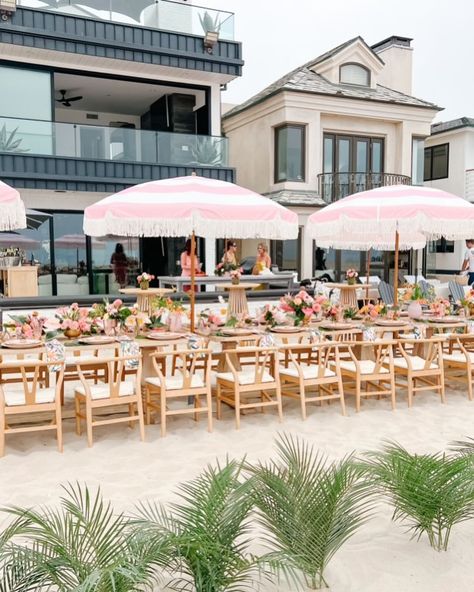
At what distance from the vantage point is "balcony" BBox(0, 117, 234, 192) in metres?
14.1

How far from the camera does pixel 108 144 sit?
15.1m

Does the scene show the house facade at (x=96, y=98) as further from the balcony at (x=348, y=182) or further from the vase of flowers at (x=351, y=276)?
the vase of flowers at (x=351, y=276)

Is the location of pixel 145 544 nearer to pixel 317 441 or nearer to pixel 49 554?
pixel 49 554

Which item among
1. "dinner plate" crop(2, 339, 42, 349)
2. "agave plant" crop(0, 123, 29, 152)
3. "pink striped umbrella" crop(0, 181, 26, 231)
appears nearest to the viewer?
"dinner plate" crop(2, 339, 42, 349)

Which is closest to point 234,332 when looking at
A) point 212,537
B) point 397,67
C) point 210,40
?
point 212,537

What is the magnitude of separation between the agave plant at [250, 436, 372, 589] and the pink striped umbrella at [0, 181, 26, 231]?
4.37m

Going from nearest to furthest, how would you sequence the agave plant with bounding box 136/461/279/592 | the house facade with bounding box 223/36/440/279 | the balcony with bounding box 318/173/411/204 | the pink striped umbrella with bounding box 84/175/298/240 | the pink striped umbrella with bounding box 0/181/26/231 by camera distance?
the agave plant with bounding box 136/461/279/592, the pink striped umbrella with bounding box 84/175/298/240, the pink striped umbrella with bounding box 0/181/26/231, the house facade with bounding box 223/36/440/279, the balcony with bounding box 318/173/411/204

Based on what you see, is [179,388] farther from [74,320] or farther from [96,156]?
[96,156]

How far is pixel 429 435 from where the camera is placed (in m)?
5.79

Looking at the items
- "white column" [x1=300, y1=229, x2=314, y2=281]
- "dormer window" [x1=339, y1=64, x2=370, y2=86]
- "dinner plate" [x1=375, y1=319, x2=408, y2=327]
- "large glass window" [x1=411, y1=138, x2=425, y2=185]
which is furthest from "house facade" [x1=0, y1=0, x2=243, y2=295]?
"dinner plate" [x1=375, y1=319, x2=408, y2=327]

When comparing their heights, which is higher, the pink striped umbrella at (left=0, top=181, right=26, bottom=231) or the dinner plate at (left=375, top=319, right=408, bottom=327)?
the pink striped umbrella at (left=0, top=181, right=26, bottom=231)

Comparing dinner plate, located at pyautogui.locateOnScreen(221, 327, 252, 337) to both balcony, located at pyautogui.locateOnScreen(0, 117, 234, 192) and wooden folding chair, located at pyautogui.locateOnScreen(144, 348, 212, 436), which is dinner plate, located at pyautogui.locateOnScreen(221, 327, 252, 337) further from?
balcony, located at pyautogui.locateOnScreen(0, 117, 234, 192)

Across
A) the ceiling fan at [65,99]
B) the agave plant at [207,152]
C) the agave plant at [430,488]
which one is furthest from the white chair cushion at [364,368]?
the ceiling fan at [65,99]

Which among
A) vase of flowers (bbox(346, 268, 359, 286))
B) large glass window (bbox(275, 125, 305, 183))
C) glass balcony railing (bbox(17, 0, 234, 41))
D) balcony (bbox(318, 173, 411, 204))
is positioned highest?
glass balcony railing (bbox(17, 0, 234, 41))
